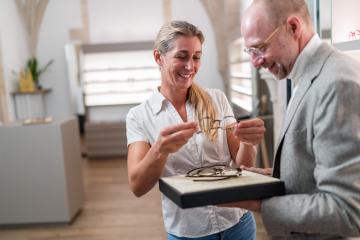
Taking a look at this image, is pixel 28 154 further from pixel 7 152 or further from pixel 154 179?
pixel 154 179

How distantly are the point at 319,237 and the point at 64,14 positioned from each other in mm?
9934

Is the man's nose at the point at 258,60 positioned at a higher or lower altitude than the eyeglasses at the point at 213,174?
higher

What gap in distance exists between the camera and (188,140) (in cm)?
131

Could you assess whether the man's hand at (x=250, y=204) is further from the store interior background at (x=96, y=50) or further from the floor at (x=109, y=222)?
the store interior background at (x=96, y=50)

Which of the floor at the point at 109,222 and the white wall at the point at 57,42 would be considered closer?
the floor at the point at 109,222

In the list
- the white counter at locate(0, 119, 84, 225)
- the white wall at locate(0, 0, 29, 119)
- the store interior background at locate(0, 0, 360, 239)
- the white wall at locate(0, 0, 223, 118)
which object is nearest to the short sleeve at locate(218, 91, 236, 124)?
the white counter at locate(0, 119, 84, 225)

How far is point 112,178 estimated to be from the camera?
6.02m

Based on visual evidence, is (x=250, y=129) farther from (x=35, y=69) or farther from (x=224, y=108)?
(x=35, y=69)

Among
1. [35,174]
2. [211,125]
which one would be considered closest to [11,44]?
[35,174]

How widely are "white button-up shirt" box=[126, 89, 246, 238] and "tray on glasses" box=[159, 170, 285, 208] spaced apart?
349 millimetres

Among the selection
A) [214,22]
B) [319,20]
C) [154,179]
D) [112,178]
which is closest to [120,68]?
[214,22]

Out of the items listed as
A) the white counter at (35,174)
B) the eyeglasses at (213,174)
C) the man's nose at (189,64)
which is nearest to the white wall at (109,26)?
the white counter at (35,174)

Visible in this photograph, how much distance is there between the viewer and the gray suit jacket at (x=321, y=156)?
84cm

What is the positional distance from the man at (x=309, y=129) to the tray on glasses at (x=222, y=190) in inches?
1.4
